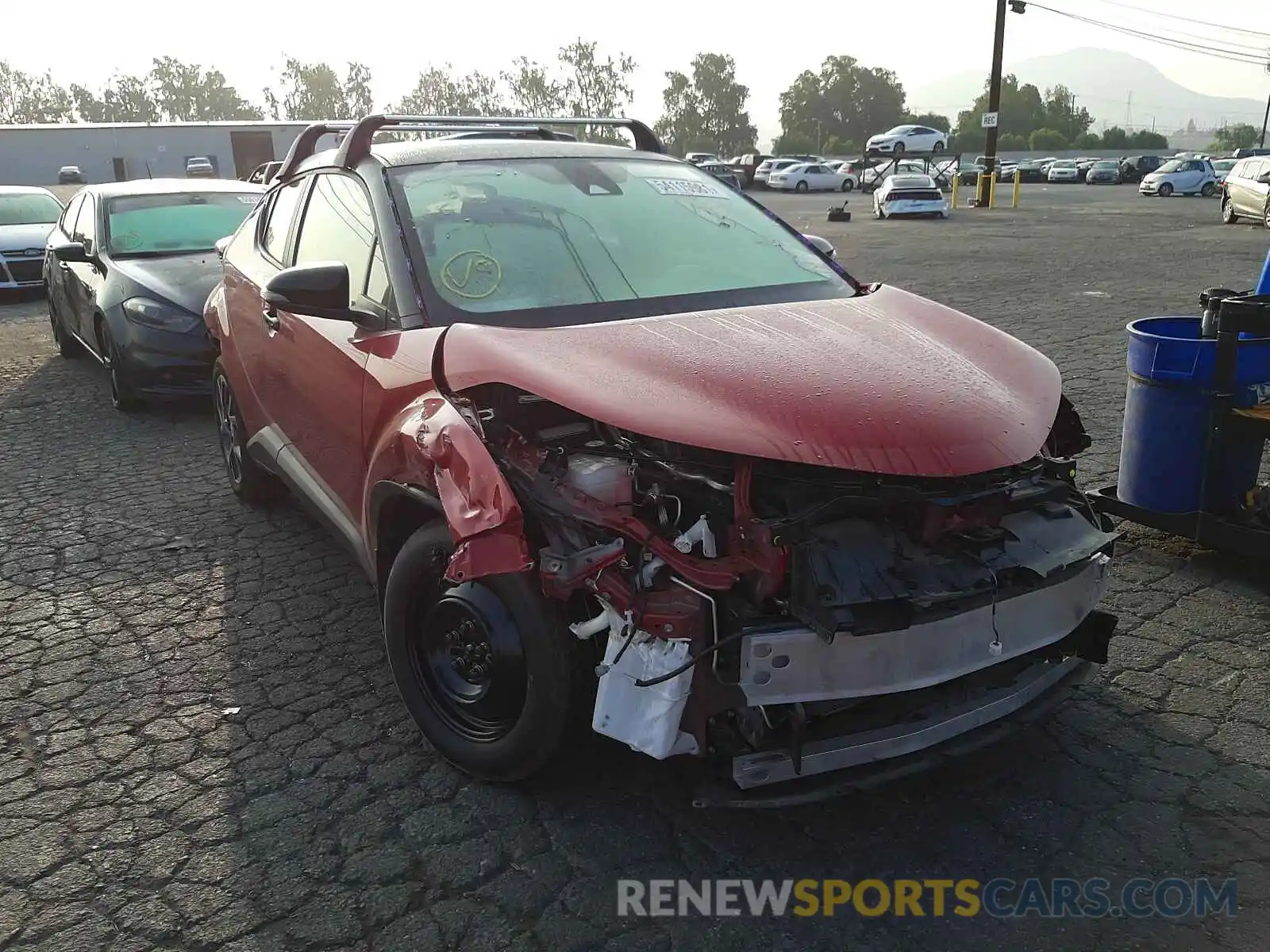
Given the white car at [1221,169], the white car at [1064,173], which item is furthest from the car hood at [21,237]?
the white car at [1064,173]

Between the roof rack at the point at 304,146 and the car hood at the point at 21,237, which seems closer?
the roof rack at the point at 304,146

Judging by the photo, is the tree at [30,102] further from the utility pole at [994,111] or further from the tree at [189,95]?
the utility pole at [994,111]

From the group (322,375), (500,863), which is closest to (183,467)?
(322,375)

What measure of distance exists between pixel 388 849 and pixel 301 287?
67.8 inches

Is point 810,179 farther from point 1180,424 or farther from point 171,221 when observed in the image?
point 1180,424

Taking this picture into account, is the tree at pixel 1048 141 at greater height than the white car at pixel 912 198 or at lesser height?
greater

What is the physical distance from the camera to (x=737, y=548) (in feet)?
7.93

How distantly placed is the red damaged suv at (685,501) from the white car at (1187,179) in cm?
4204

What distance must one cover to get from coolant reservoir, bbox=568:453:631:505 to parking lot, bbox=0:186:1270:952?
780mm

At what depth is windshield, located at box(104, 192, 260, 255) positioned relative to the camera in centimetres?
820

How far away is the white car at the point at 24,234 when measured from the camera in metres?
13.8

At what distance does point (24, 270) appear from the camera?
13.9 meters

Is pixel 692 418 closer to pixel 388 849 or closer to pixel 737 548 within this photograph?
pixel 737 548

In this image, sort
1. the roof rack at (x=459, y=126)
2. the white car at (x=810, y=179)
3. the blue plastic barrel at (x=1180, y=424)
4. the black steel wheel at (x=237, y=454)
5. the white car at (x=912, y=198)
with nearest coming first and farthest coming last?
1. the roof rack at (x=459, y=126)
2. the blue plastic barrel at (x=1180, y=424)
3. the black steel wheel at (x=237, y=454)
4. the white car at (x=912, y=198)
5. the white car at (x=810, y=179)
